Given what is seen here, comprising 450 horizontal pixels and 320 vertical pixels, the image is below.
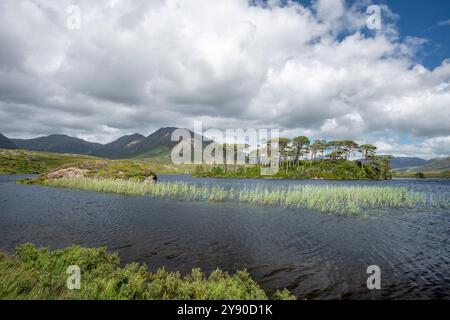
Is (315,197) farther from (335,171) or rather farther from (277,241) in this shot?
(335,171)

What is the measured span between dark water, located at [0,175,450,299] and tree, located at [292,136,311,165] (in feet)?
362

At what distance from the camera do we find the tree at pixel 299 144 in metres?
142

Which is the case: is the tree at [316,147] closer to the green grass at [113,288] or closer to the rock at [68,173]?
the rock at [68,173]

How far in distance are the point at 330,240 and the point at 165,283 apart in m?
15.6

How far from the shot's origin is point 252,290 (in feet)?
30.1

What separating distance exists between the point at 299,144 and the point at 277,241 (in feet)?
430

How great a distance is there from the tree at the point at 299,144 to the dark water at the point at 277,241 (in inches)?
4339

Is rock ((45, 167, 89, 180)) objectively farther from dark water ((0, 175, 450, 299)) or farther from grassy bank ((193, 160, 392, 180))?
grassy bank ((193, 160, 392, 180))

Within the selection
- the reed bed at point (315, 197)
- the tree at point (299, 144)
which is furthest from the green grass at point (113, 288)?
the tree at point (299, 144)

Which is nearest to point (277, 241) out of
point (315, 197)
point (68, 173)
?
point (315, 197)

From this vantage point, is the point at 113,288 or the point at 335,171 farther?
the point at 335,171

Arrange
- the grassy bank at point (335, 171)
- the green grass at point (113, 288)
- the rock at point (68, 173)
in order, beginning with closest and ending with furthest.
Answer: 1. the green grass at point (113, 288)
2. the rock at point (68, 173)
3. the grassy bank at point (335, 171)

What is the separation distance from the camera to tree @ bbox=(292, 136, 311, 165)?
142 metres

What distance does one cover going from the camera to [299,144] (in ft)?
471
